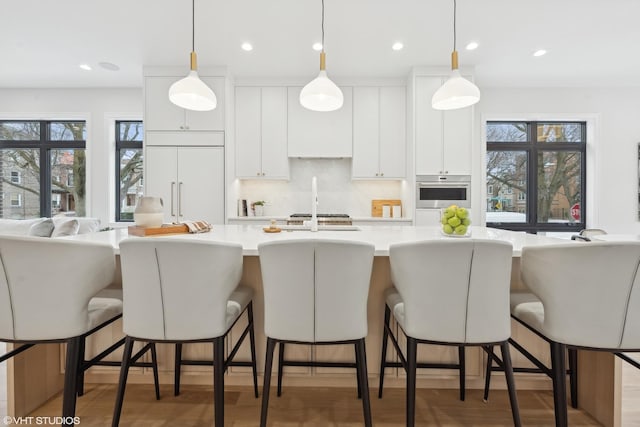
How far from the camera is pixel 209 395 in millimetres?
1746

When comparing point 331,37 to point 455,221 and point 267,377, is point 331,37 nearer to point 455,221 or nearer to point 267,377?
point 455,221

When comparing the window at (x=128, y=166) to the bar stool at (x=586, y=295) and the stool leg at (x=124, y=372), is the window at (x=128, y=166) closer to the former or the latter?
the stool leg at (x=124, y=372)

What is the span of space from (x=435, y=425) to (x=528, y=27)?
134 inches

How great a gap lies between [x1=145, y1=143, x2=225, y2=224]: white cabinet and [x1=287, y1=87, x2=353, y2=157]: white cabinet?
3.25 ft

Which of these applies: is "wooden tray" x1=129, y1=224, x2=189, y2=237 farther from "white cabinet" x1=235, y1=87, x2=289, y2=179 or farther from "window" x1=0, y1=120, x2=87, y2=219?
"window" x1=0, y1=120, x2=87, y2=219

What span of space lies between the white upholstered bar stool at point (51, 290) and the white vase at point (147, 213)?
57cm

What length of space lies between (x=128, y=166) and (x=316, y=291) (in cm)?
462

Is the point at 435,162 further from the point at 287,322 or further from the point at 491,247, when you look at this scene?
the point at 287,322

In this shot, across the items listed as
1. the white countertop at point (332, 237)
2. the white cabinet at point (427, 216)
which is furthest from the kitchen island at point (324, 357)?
the white cabinet at point (427, 216)

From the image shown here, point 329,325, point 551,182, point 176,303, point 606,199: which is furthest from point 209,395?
point 606,199

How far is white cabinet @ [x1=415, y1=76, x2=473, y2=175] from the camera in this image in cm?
371

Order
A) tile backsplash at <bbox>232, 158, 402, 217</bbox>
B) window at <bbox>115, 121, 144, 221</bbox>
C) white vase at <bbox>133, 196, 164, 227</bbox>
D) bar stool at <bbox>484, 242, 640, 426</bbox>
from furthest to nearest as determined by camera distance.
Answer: window at <bbox>115, 121, 144, 221</bbox> < tile backsplash at <bbox>232, 158, 402, 217</bbox> < white vase at <bbox>133, 196, 164, 227</bbox> < bar stool at <bbox>484, 242, 640, 426</bbox>

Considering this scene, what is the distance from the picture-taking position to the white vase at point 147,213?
179 centimetres

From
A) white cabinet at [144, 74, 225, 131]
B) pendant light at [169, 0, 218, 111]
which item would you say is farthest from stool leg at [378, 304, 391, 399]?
white cabinet at [144, 74, 225, 131]
